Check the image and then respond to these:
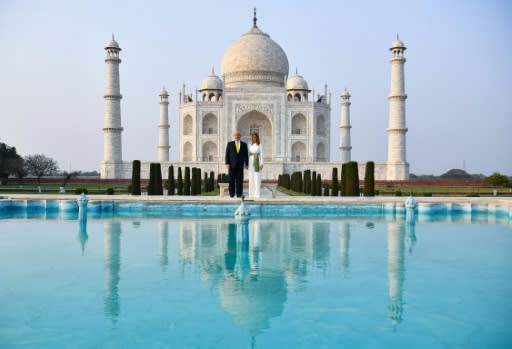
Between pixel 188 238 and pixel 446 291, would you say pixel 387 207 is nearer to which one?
pixel 188 238

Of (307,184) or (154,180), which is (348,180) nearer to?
(307,184)

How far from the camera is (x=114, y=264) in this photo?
14.7 ft

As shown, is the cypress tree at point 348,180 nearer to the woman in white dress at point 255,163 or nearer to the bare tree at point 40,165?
the woman in white dress at point 255,163

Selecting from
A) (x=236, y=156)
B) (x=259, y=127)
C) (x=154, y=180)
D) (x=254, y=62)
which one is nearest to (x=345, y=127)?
(x=259, y=127)

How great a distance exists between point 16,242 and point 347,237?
434 centimetres

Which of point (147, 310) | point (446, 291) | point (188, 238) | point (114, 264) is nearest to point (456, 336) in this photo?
point (446, 291)

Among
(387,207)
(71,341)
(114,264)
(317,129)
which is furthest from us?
(317,129)

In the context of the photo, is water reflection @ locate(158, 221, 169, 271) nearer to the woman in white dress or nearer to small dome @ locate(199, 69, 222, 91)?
the woman in white dress

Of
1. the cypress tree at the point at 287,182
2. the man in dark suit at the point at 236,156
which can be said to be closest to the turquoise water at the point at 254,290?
the man in dark suit at the point at 236,156

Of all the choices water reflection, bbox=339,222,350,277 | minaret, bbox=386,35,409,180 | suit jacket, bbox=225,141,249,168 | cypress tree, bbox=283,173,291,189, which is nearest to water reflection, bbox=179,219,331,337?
water reflection, bbox=339,222,350,277

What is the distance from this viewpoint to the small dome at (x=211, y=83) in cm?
3206

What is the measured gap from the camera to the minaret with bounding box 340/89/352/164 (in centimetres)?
3122

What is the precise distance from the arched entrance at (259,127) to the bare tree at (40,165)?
12239mm

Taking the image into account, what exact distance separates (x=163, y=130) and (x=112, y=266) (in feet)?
88.9
